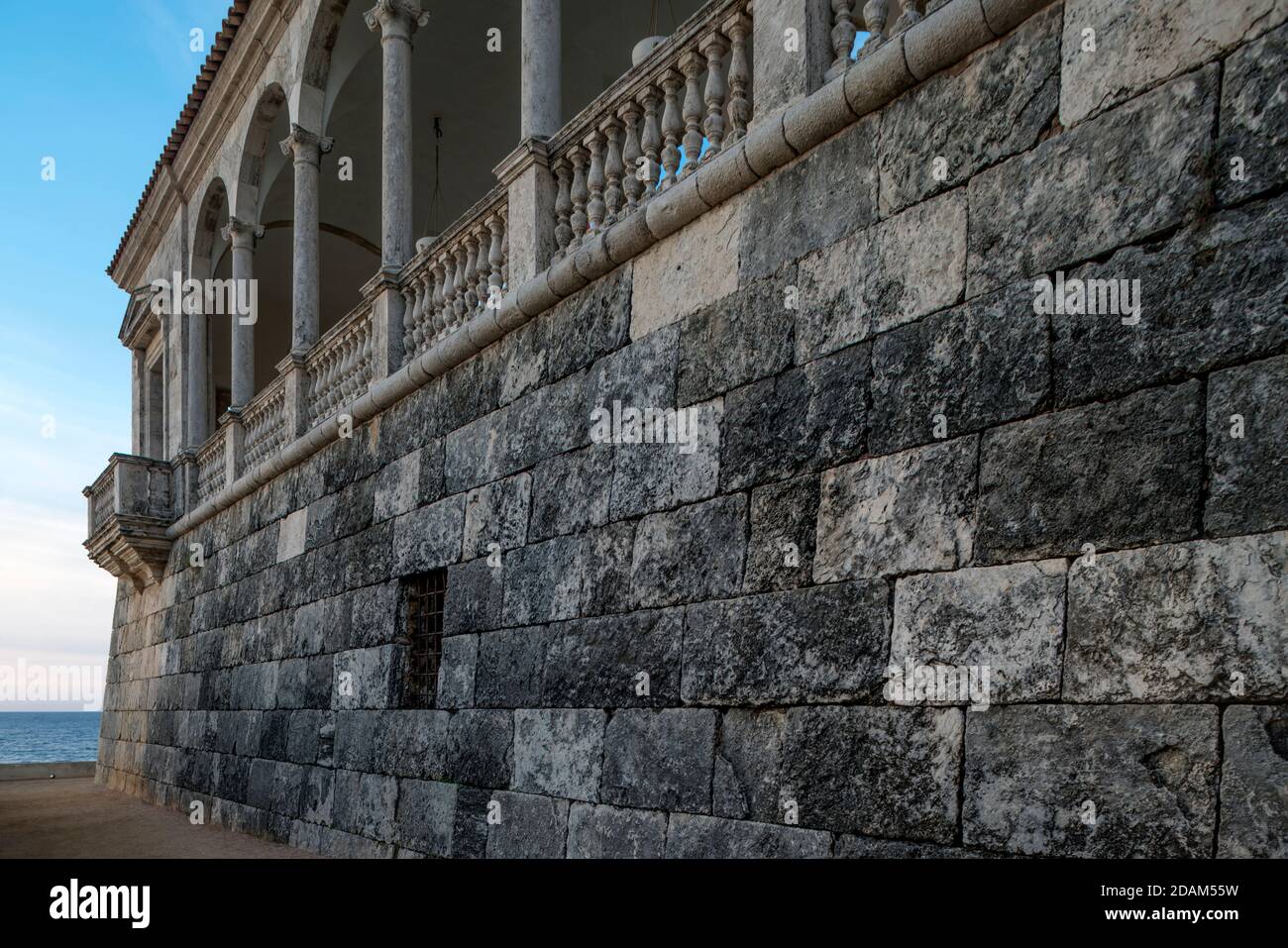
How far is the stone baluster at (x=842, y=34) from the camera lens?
Answer: 3842mm

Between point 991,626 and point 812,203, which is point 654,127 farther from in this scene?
point 991,626

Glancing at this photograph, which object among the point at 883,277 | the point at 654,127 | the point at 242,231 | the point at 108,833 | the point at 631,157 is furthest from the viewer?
the point at 242,231

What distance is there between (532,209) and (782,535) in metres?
2.82

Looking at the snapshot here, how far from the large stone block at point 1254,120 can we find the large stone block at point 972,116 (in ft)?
1.83

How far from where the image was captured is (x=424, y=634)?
6559mm

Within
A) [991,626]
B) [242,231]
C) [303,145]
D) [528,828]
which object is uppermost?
[303,145]

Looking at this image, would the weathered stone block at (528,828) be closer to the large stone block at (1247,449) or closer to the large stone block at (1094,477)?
the large stone block at (1094,477)

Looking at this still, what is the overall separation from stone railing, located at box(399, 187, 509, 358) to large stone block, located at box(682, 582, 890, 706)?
9.38 feet

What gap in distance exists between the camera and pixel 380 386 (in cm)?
723

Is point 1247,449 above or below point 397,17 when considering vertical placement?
below

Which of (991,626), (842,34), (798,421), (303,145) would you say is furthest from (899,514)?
(303,145)

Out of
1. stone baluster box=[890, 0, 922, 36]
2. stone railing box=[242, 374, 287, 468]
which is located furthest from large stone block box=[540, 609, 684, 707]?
stone railing box=[242, 374, 287, 468]
